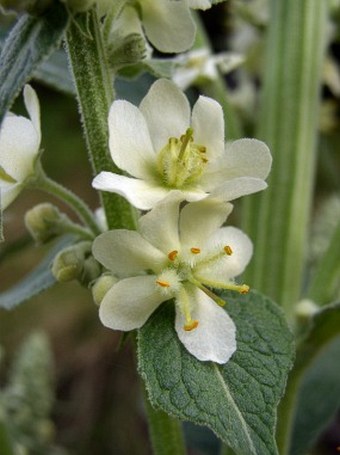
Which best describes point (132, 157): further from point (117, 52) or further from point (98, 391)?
point (98, 391)

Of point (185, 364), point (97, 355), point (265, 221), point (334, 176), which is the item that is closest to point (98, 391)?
point (97, 355)

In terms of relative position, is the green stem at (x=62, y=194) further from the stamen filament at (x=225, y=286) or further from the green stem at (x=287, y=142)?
the green stem at (x=287, y=142)

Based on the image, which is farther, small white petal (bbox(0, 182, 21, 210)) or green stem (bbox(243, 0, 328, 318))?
green stem (bbox(243, 0, 328, 318))

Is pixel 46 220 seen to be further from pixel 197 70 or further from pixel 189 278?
pixel 197 70

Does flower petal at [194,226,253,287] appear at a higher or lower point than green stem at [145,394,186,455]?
higher

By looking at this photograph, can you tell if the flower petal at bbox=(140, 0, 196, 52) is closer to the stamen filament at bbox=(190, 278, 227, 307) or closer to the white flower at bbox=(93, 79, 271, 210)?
the white flower at bbox=(93, 79, 271, 210)

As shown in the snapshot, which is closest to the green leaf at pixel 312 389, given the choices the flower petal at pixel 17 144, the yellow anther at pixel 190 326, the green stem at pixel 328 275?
the green stem at pixel 328 275

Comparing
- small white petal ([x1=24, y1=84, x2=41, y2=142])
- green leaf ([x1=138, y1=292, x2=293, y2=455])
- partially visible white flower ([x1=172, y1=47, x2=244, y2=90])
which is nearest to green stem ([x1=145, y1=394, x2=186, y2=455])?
green leaf ([x1=138, y1=292, x2=293, y2=455])
